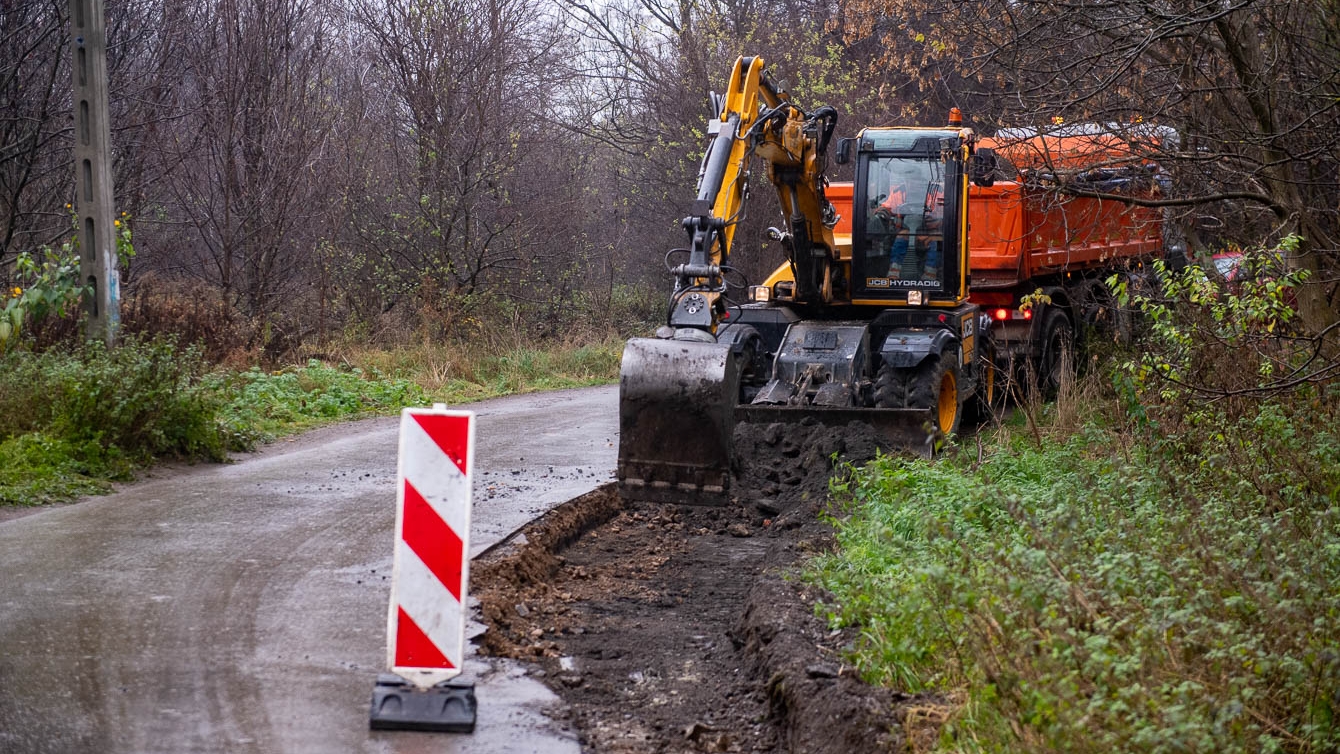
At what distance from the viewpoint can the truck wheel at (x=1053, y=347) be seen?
15.9 m

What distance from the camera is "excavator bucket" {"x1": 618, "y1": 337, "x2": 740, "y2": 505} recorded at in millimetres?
8406

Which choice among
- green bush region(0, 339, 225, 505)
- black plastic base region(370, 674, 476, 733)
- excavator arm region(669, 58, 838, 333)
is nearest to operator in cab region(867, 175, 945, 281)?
excavator arm region(669, 58, 838, 333)

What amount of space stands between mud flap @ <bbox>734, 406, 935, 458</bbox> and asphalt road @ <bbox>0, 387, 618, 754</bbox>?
1478 mm

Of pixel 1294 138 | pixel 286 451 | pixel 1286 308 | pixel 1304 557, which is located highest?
pixel 1294 138

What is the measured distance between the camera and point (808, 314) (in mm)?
13727

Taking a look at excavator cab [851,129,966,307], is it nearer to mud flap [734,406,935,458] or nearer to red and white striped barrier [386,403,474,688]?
mud flap [734,406,935,458]

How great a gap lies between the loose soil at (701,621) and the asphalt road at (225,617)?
0.35 metres

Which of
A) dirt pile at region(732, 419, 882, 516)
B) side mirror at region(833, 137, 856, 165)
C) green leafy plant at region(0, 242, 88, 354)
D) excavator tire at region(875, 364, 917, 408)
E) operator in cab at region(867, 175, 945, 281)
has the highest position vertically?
side mirror at region(833, 137, 856, 165)

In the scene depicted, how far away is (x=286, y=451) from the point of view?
40.3ft

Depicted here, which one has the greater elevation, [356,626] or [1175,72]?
[1175,72]

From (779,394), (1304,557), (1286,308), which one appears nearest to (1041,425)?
(779,394)

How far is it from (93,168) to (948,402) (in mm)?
8819

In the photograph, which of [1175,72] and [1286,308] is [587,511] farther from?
[1175,72]

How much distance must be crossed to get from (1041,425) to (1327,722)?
336 inches
